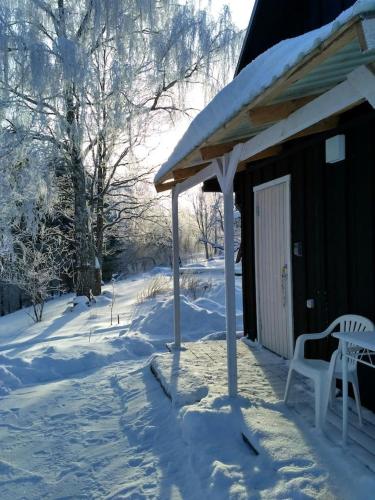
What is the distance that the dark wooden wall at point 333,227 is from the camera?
345 cm

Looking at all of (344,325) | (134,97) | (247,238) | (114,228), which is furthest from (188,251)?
(344,325)

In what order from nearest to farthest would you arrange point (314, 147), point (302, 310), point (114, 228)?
point (314, 147) < point (302, 310) < point (114, 228)

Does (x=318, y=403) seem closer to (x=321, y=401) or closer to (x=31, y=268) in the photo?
(x=321, y=401)

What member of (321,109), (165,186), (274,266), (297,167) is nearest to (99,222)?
(165,186)

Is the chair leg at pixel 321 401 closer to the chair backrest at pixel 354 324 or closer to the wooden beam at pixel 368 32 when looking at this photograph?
the chair backrest at pixel 354 324

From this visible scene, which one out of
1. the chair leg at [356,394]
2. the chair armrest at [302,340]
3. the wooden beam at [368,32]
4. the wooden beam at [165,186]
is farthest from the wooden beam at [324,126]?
the wooden beam at [165,186]

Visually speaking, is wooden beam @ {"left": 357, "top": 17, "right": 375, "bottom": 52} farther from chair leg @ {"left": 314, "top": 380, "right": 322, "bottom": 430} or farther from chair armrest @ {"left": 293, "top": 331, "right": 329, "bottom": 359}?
chair armrest @ {"left": 293, "top": 331, "right": 329, "bottom": 359}

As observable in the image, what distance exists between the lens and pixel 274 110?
271cm

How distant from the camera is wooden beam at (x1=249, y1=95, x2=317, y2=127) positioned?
2675mm

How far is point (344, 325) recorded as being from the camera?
3.47m

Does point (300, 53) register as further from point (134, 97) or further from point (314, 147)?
point (134, 97)

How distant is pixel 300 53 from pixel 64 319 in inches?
399

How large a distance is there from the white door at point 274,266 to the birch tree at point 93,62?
18.8 feet

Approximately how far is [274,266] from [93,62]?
6999mm
